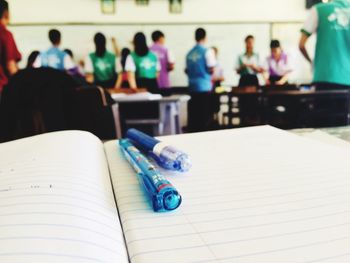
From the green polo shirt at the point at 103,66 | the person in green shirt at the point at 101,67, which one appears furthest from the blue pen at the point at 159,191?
the green polo shirt at the point at 103,66

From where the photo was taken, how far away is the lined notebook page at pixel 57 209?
0.77 feet

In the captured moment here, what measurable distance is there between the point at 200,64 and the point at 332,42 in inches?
91.1

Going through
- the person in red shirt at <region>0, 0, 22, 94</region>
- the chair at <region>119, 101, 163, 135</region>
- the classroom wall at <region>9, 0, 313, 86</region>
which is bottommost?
the chair at <region>119, 101, 163, 135</region>

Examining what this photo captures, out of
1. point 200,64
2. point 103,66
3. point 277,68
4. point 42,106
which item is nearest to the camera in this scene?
point 42,106

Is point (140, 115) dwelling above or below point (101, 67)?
below

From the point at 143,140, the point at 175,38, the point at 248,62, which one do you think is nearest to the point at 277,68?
the point at 248,62

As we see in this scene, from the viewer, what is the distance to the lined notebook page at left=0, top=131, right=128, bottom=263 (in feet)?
0.77

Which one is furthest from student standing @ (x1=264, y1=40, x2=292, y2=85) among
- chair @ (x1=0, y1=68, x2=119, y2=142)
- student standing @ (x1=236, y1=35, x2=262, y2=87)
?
chair @ (x1=0, y1=68, x2=119, y2=142)

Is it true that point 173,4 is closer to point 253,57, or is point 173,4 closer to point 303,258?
point 253,57

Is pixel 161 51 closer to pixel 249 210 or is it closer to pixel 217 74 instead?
pixel 217 74

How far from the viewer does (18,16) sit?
508cm

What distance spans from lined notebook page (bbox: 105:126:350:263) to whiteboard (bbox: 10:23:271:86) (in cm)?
506

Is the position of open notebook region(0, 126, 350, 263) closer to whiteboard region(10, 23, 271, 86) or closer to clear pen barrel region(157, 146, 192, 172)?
clear pen barrel region(157, 146, 192, 172)

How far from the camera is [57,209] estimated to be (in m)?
0.29
